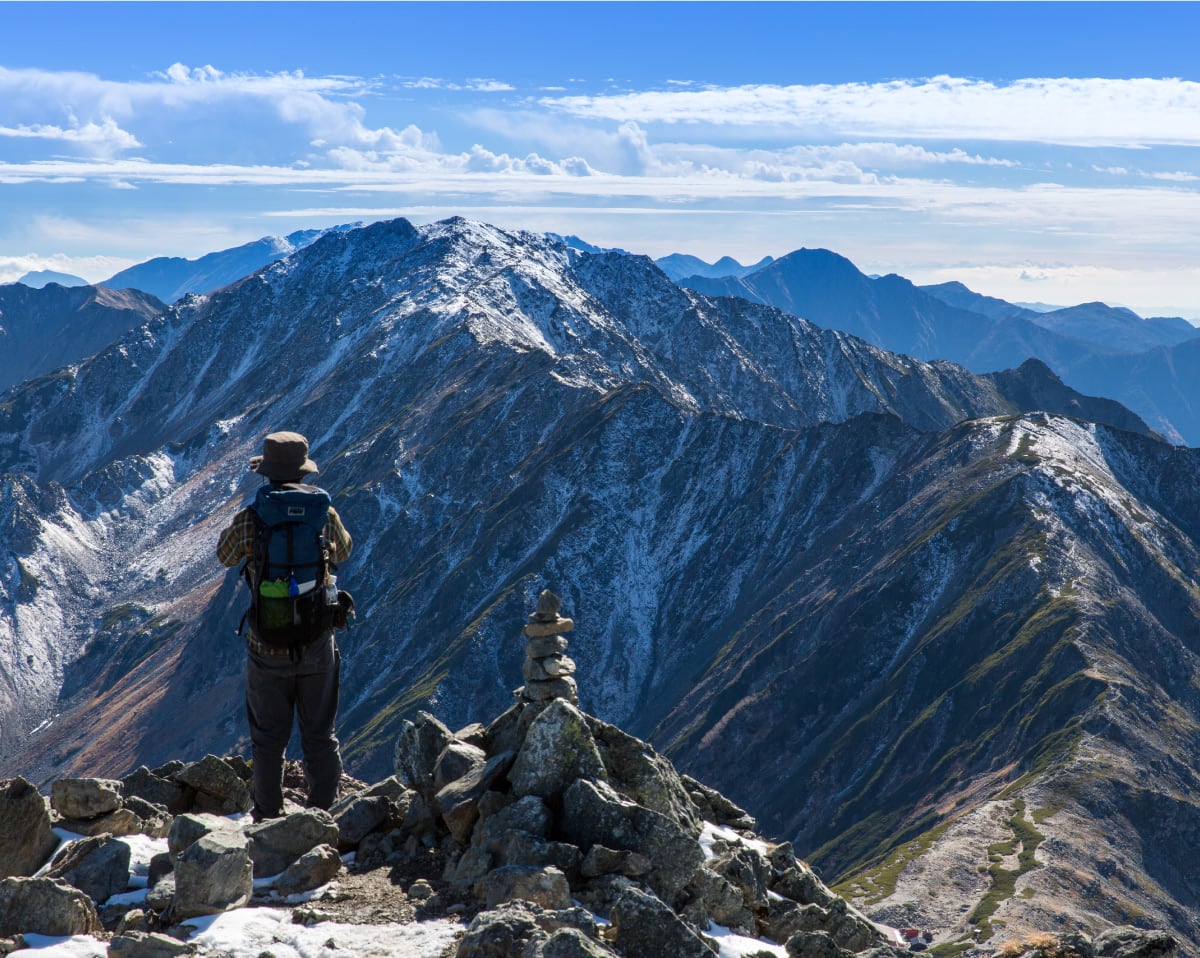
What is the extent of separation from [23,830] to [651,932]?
10.4m

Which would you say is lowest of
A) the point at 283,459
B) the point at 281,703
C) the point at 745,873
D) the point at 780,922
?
the point at 780,922

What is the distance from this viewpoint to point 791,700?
614 ft

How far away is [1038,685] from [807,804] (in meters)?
37.7

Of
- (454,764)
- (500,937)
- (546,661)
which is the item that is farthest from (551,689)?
(500,937)

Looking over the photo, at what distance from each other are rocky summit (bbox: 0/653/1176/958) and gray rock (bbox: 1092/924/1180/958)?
0.03 metres

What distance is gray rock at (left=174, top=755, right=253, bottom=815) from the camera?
21.7 metres

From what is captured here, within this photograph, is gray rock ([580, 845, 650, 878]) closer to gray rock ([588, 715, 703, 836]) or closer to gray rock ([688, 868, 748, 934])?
gray rock ([688, 868, 748, 934])

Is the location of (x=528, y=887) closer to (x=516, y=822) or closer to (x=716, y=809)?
(x=516, y=822)

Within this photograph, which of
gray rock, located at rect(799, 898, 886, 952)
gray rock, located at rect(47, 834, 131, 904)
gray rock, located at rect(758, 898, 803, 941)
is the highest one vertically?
gray rock, located at rect(47, 834, 131, 904)

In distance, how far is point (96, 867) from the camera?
55.5ft

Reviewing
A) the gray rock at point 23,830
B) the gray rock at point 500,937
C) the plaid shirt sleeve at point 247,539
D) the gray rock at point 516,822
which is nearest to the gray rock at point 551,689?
the gray rock at point 516,822

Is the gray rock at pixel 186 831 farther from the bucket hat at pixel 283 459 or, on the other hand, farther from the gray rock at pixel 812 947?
the gray rock at pixel 812 947

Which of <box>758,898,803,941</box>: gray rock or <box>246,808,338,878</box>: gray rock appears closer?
<box>246,808,338,878</box>: gray rock

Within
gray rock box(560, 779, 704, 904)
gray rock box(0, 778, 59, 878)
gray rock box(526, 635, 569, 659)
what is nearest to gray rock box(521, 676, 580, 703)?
gray rock box(526, 635, 569, 659)
